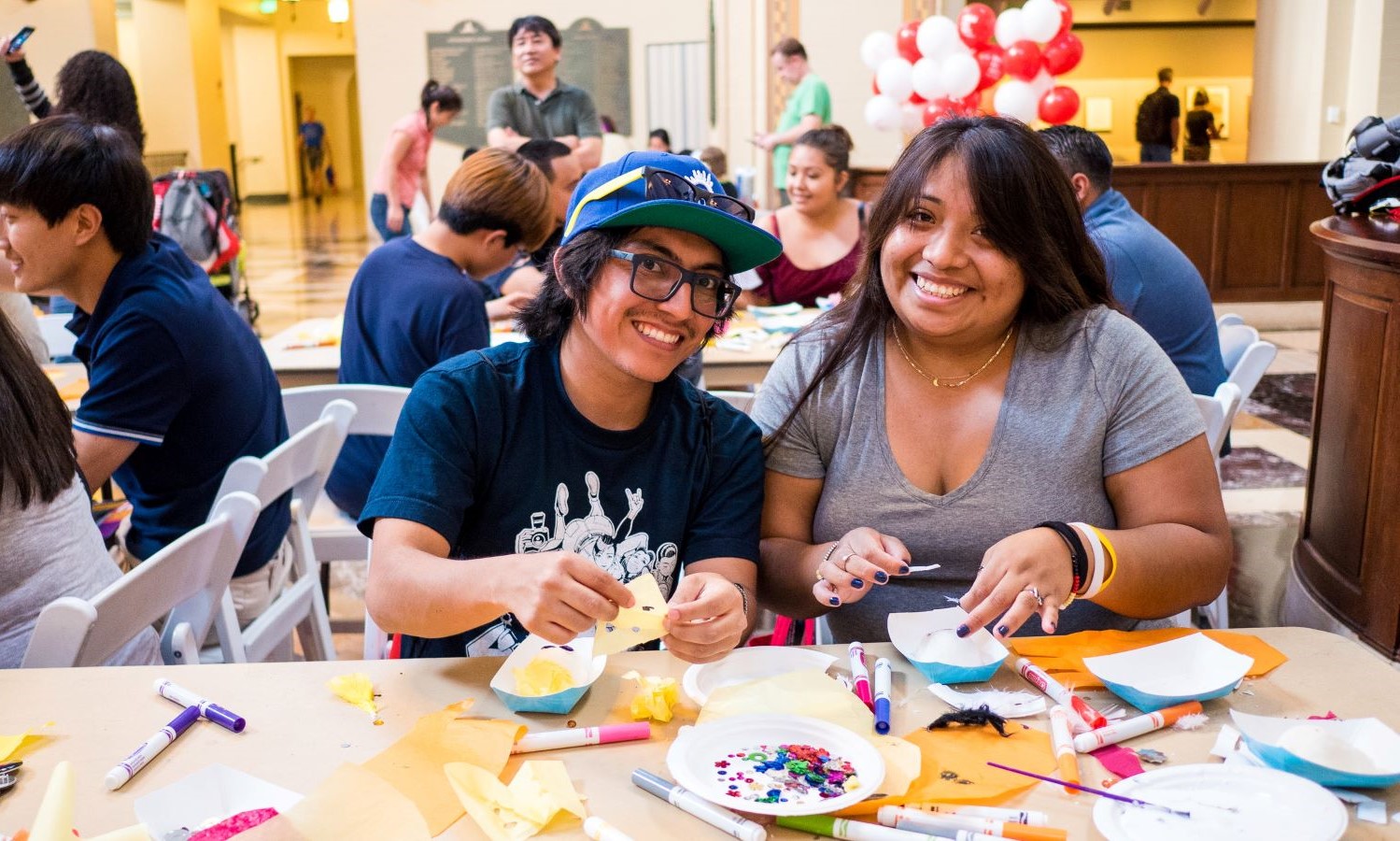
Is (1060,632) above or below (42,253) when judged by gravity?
below

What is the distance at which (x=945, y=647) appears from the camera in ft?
4.99

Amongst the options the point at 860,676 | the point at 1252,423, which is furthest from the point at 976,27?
the point at 860,676

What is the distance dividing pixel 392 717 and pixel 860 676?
22.4 inches

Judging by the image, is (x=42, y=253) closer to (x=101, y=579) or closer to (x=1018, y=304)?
(x=101, y=579)

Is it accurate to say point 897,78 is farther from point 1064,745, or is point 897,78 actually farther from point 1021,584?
point 1064,745

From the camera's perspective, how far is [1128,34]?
14969mm

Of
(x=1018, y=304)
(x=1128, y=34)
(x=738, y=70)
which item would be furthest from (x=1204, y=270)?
(x=1018, y=304)

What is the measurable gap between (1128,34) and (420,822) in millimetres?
15849

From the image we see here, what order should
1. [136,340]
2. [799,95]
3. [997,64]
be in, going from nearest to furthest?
[136,340], [997,64], [799,95]

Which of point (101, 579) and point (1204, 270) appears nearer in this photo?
point (101, 579)

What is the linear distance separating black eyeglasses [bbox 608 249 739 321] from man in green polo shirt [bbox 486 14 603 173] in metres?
4.86

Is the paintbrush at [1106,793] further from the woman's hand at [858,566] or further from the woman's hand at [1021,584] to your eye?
the woman's hand at [858,566]

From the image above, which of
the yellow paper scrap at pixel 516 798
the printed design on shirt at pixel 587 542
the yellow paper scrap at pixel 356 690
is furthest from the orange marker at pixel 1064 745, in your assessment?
the yellow paper scrap at pixel 356 690

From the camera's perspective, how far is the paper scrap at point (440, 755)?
3.94 feet
